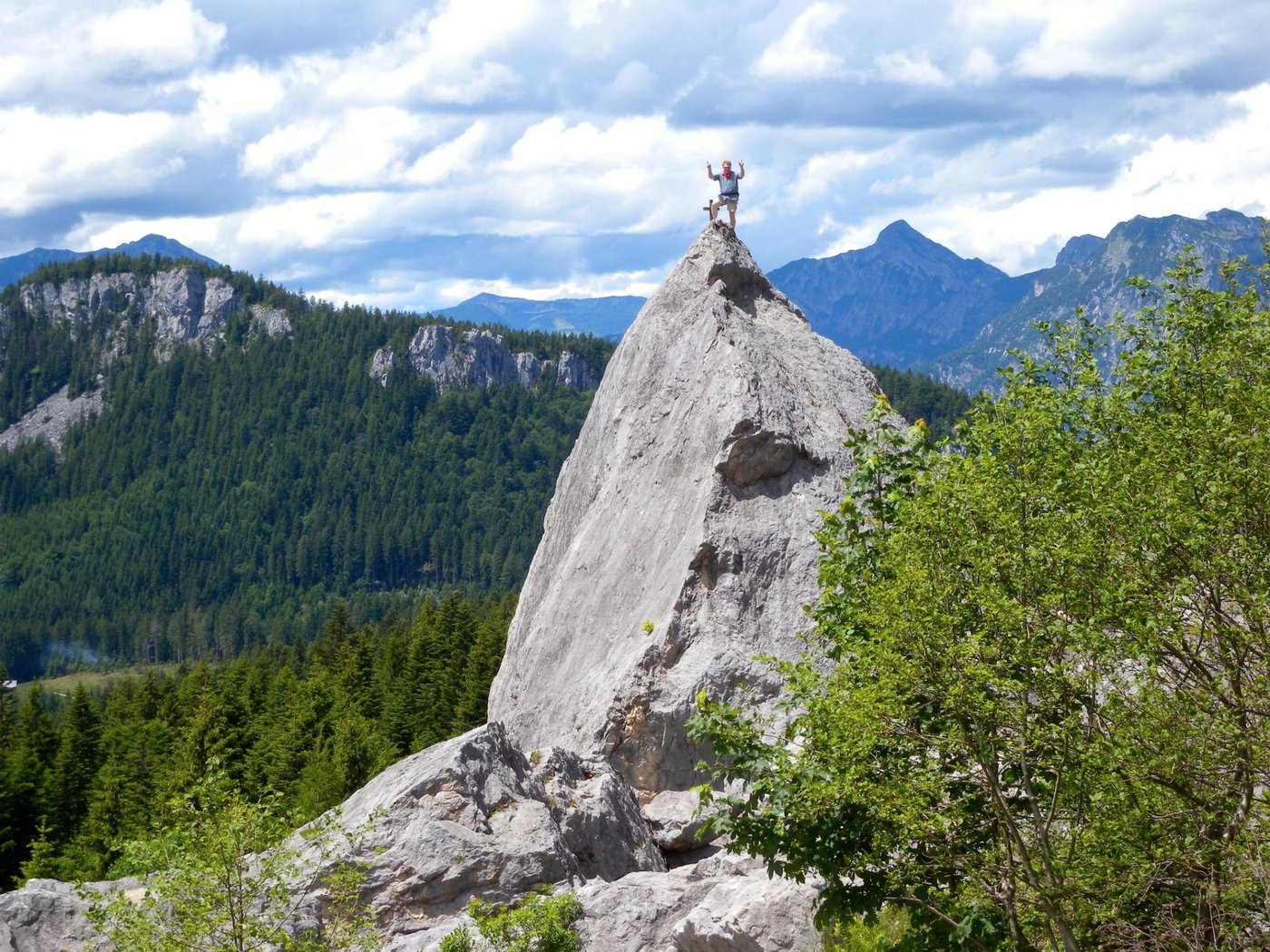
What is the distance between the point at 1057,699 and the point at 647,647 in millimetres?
15530

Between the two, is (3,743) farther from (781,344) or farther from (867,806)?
(867,806)

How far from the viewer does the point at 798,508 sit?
30141 mm

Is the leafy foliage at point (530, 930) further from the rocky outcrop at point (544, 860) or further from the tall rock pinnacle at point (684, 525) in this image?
the tall rock pinnacle at point (684, 525)

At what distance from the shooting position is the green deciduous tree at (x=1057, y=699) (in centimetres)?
1313

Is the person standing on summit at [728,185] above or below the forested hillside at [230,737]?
above

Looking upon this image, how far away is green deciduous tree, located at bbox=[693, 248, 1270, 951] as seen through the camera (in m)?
13.1

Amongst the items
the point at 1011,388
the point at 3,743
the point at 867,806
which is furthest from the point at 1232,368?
the point at 3,743

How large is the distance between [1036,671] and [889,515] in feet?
11.6

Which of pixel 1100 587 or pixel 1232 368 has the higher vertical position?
pixel 1232 368

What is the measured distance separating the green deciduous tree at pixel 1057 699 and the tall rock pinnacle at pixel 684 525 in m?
11.5

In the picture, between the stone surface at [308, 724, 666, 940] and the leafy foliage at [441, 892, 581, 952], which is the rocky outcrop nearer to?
the stone surface at [308, 724, 666, 940]

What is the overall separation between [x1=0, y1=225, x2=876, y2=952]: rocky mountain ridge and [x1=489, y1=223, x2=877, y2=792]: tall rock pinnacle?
6 centimetres

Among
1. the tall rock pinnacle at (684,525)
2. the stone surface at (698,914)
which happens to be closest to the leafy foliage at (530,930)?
the stone surface at (698,914)

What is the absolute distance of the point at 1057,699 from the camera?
1407 centimetres
